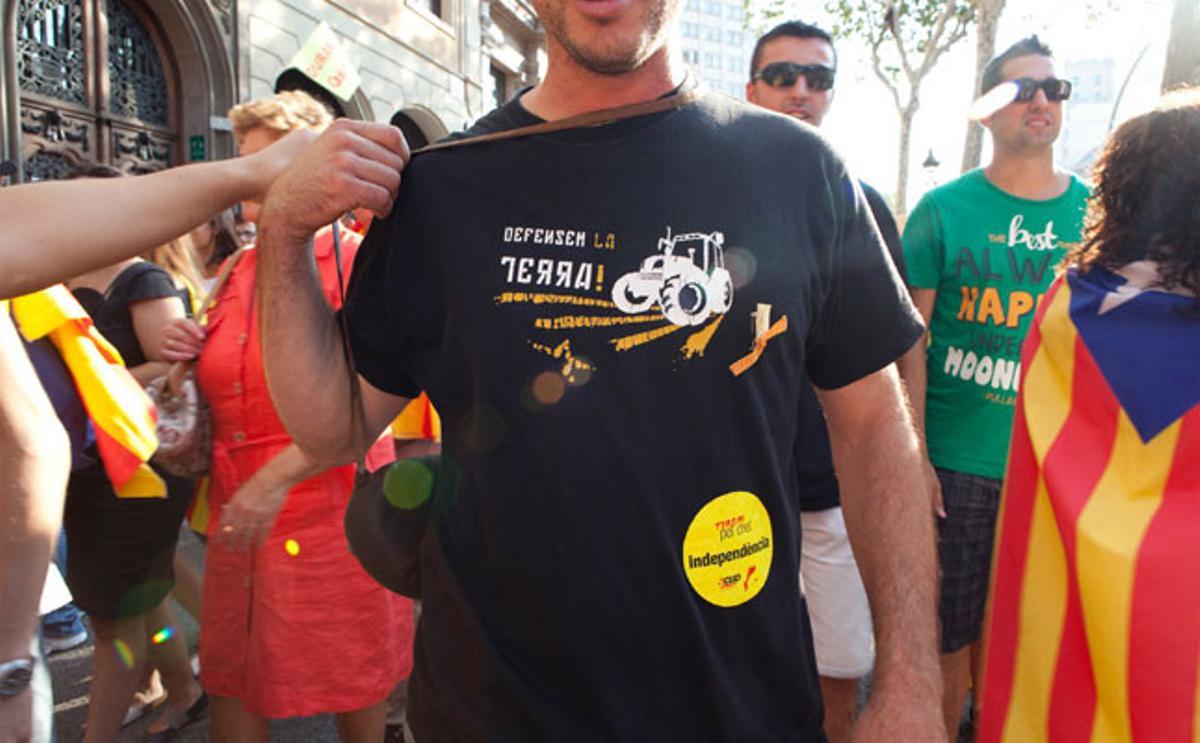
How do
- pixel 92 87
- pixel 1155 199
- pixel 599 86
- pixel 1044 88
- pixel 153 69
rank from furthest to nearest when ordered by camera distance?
pixel 153 69
pixel 92 87
pixel 1044 88
pixel 1155 199
pixel 599 86

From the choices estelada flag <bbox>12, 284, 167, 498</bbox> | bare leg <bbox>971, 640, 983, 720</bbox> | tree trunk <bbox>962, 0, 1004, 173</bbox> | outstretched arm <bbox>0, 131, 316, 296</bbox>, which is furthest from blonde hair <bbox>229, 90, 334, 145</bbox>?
tree trunk <bbox>962, 0, 1004, 173</bbox>

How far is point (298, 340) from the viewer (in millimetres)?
1457

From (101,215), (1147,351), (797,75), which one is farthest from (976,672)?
(101,215)

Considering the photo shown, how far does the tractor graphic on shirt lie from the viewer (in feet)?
4.24

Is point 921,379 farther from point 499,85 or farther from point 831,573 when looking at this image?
point 499,85

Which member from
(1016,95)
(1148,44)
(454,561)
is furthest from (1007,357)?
(1148,44)

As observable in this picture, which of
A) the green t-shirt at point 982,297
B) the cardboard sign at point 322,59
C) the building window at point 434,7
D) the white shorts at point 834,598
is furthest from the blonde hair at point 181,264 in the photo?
the building window at point 434,7

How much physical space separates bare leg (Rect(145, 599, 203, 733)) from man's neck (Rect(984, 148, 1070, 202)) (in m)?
3.59

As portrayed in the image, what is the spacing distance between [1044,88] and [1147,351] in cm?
151

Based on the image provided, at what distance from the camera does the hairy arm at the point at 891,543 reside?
1369mm

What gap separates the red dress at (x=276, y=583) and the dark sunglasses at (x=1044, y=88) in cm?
244

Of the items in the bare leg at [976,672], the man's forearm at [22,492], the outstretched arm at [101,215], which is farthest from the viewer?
the bare leg at [976,672]

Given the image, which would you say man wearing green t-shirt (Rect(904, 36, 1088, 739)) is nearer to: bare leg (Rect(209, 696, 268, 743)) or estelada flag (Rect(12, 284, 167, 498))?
bare leg (Rect(209, 696, 268, 743))

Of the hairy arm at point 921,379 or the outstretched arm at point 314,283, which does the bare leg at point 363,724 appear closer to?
the outstretched arm at point 314,283
